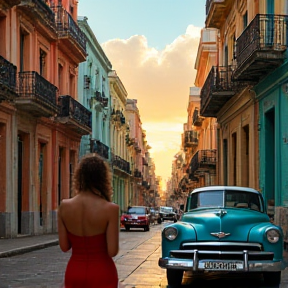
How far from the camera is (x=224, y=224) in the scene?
9.71 meters

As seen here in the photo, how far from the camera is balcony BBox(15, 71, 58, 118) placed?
21781mm

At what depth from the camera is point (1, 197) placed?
21.1 m

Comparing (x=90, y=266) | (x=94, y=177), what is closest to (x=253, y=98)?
(x=94, y=177)

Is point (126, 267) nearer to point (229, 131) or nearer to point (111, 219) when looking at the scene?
point (111, 219)

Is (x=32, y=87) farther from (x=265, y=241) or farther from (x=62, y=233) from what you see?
(x=62, y=233)

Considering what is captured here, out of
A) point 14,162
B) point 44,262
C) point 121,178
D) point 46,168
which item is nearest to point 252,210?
point 44,262

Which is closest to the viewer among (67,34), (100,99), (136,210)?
(67,34)

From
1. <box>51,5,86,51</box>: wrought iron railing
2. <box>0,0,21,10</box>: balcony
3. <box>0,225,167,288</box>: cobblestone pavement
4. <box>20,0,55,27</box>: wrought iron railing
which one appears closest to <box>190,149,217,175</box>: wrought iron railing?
<box>51,5,86,51</box>: wrought iron railing

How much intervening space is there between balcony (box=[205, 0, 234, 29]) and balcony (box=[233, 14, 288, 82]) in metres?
7.10

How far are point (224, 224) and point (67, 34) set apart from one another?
19.2m

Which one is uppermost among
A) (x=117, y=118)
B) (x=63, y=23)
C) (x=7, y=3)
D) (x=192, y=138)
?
(x=63, y=23)

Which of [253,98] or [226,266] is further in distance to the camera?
[253,98]

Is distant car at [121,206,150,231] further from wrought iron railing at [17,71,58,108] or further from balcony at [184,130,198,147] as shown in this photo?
balcony at [184,130,198,147]

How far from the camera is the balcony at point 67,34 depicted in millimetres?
27328
